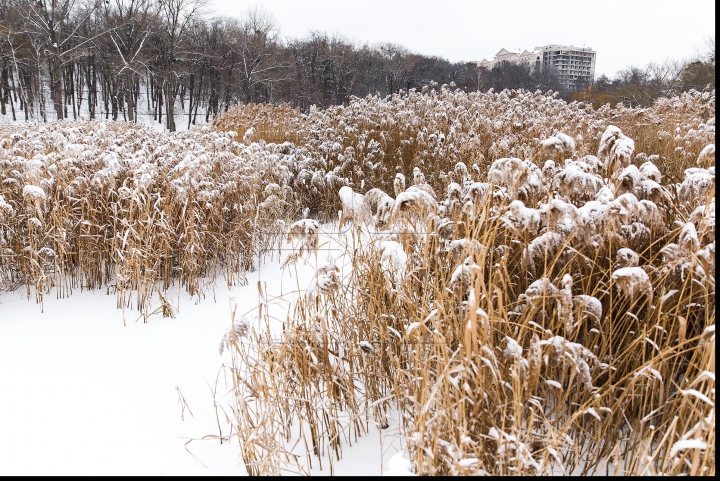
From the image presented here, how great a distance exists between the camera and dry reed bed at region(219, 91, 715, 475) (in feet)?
4.19

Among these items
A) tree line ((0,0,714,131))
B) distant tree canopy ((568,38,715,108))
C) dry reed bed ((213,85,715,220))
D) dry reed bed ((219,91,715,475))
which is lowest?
dry reed bed ((219,91,715,475))

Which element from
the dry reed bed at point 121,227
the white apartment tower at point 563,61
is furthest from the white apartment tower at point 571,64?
the dry reed bed at point 121,227

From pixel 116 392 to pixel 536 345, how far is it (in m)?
2.19

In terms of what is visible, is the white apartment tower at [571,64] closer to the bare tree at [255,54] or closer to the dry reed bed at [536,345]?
the bare tree at [255,54]

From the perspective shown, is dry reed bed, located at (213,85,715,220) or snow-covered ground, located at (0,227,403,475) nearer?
snow-covered ground, located at (0,227,403,475)

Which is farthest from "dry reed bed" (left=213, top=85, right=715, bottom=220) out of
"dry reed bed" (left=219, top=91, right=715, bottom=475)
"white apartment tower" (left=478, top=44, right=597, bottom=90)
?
"white apartment tower" (left=478, top=44, right=597, bottom=90)

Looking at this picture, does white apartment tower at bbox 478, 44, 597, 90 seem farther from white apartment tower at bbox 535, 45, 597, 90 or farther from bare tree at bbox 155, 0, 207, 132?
bare tree at bbox 155, 0, 207, 132

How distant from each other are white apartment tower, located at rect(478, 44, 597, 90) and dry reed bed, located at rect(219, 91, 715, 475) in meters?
45.3

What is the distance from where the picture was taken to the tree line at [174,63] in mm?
26078

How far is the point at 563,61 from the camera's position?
171 ft

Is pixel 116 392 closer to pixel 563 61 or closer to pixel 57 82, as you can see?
pixel 57 82

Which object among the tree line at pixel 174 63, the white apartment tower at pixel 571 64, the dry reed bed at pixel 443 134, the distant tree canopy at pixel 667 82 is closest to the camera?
the dry reed bed at pixel 443 134

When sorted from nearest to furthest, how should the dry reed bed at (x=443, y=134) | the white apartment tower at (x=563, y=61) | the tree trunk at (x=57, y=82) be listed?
the dry reed bed at (x=443, y=134)
the tree trunk at (x=57, y=82)
the white apartment tower at (x=563, y=61)

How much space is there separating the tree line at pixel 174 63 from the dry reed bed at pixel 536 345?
24885 mm
